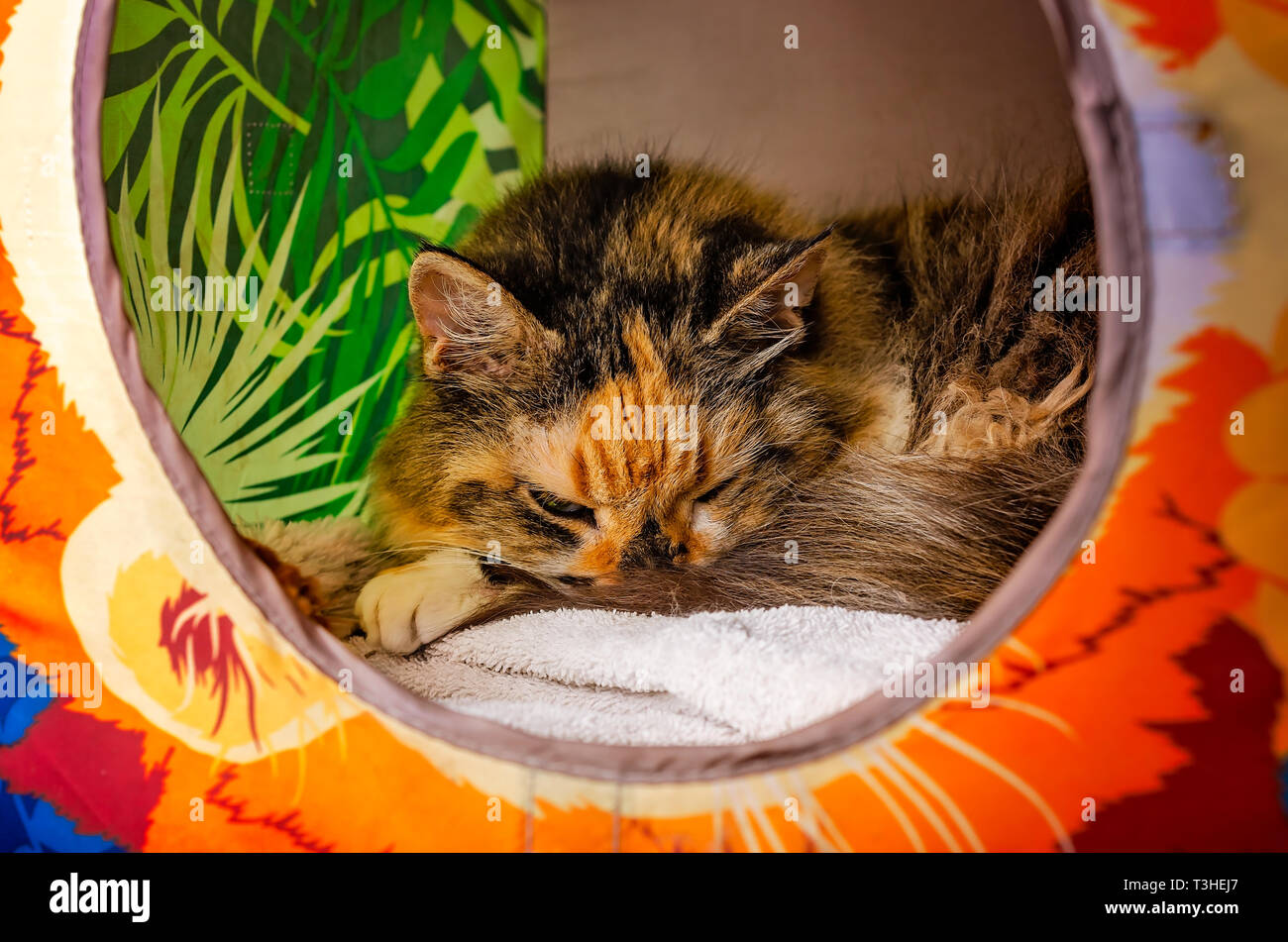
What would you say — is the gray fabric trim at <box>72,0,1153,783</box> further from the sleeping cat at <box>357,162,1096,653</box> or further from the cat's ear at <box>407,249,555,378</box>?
the cat's ear at <box>407,249,555,378</box>

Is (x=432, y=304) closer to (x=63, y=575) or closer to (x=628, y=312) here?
(x=628, y=312)

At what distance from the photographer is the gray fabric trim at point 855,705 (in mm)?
748

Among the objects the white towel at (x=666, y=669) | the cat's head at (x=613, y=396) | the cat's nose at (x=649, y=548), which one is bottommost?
the white towel at (x=666, y=669)

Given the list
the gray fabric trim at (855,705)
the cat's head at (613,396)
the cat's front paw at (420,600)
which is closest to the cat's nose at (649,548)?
the cat's head at (613,396)

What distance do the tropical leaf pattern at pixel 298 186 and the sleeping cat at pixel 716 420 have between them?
32cm

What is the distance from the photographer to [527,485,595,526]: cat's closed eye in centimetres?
124

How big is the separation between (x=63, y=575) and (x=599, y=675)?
Result: 634mm

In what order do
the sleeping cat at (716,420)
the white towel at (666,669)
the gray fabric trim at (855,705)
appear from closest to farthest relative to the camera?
the gray fabric trim at (855,705) → the white towel at (666,669) → the sleeping cat at (716,420)

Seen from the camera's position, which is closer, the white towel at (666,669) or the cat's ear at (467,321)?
the white towel at (666,669)

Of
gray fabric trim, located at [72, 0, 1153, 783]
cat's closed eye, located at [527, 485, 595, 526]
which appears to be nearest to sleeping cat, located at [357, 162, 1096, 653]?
cat's closed eye, located at [527, 485, 595, 526]

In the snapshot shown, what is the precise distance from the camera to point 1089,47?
750 millimetres

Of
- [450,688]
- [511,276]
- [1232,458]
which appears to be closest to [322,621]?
[450,688]

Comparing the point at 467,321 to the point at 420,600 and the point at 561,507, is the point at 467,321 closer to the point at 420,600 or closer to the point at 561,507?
the point at 561,507

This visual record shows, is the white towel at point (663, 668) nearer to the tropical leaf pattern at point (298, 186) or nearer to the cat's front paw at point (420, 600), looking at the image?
the cat's front paw at point (420, 600)
